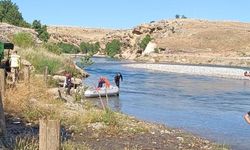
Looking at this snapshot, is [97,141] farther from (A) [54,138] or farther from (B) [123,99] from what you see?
(B) [123,99]

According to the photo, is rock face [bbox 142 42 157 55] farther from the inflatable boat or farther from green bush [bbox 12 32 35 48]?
the inflatable boat

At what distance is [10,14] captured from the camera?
8112 cm

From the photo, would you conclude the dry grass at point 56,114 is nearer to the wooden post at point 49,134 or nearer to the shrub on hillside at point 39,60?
the wooden post at point 49,134

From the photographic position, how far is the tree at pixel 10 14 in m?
76.7

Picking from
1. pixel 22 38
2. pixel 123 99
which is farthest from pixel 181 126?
pixel 22 38

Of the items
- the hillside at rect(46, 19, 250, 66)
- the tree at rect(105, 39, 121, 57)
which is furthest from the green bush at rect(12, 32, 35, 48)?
the tree at rect(105, 39, 121, 57)

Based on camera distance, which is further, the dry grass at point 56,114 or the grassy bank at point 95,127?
the dry grass at point 56,114

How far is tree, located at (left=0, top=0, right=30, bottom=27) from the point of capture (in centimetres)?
7666

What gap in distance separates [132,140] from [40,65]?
65.6 feet

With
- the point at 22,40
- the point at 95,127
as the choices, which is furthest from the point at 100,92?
the point at 95,127

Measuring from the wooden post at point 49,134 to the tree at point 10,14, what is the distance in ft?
222

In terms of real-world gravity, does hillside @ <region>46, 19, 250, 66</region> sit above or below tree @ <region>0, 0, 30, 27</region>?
below

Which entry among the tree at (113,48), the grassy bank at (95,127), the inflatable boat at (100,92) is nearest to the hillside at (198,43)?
the tree at (113,48)

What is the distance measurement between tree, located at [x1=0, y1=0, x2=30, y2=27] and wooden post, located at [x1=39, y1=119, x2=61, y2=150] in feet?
222
